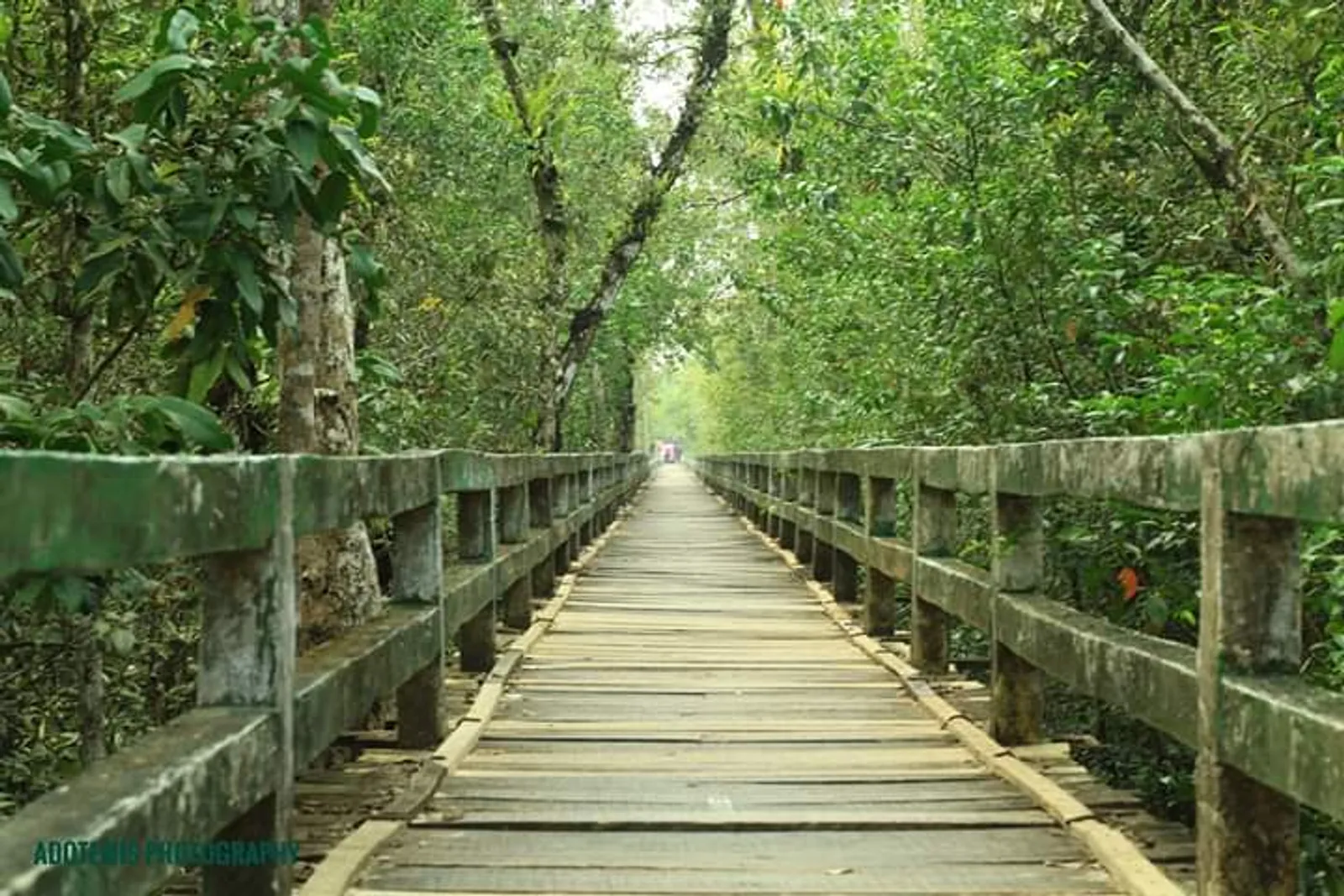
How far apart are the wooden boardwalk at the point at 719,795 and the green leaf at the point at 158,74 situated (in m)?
1.91

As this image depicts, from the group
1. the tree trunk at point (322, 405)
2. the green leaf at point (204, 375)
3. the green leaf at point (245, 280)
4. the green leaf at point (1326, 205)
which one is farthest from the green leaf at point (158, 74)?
the green leaf at point (1326, 205)

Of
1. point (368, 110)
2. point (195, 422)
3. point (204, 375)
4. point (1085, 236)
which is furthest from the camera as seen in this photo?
point (1085, 236)

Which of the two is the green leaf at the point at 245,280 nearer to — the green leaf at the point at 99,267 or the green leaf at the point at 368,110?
the green leaf at the point at 99,267

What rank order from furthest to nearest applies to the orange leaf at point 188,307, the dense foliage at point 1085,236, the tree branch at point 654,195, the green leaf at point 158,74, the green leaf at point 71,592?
the tree branch at point 654,195 < the dense foliage at point 1085,236 < the orange leaf at point 188,307 < the green leaf at point 158,74 < the green leaf at point 71,592

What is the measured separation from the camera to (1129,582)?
5.42 meters

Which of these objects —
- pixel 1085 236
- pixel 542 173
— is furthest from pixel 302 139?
pixel 542 173

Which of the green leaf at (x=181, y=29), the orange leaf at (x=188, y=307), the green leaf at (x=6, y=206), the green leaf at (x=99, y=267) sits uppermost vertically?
the green leaf at (x=181, y=29)

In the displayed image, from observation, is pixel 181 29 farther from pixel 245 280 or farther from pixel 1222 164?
pixel 1222 164

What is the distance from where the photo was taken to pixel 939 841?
3555mm

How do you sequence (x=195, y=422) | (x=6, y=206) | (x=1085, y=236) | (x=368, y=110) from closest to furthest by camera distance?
(x=6, y=206), (x=195, y=422), (x=368, y=110), (x=1085, y=236)

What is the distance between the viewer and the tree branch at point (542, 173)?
46.2 feet

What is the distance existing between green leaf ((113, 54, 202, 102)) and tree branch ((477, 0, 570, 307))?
10269 mm

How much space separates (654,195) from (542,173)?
1826mm

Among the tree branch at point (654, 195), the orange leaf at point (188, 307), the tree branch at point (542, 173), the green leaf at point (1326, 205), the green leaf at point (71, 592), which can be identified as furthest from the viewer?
the tree branch at point (654, 195)
